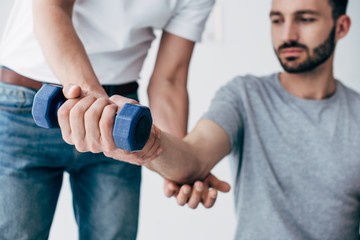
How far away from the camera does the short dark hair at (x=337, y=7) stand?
4.49ft

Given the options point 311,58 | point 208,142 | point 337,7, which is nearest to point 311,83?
point 311,58

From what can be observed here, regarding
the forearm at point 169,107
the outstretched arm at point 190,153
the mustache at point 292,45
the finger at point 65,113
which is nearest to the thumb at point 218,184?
the outstretched arm at point 190,153

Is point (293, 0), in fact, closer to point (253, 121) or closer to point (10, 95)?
point (253, 121)

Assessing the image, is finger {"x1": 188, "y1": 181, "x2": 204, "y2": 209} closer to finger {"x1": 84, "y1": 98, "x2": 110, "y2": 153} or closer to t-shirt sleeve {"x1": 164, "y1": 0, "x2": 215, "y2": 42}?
finger {"x1": 84, "y1": 98, "x2": 110, "y2": 153}

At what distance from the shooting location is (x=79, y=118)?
53 centimetres

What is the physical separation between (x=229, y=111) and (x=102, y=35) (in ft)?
1.56

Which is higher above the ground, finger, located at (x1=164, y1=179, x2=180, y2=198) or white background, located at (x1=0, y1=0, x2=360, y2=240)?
finger, located at (x1=164, y1=179, x2=180, y2=198)

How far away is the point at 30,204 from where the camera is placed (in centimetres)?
92

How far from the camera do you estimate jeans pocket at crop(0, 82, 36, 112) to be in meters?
0.91

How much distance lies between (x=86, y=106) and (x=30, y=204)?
0.51m

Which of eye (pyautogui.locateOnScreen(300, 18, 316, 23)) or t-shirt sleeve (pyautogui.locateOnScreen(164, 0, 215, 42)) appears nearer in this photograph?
t-shirt sleeve (pyautogui.locateOnScreen(164, 0, 215, 42))

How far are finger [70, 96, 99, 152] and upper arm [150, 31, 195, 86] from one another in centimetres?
63

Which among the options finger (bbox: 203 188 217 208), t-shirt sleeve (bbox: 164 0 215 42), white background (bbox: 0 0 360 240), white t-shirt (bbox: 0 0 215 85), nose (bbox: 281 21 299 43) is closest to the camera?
finger (bbox: 203 188 217 208)

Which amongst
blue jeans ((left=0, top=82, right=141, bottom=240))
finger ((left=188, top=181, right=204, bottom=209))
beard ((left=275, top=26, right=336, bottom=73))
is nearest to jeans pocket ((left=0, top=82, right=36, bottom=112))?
blue jeans ((left=0, top=82, right=141, bottom=240))
